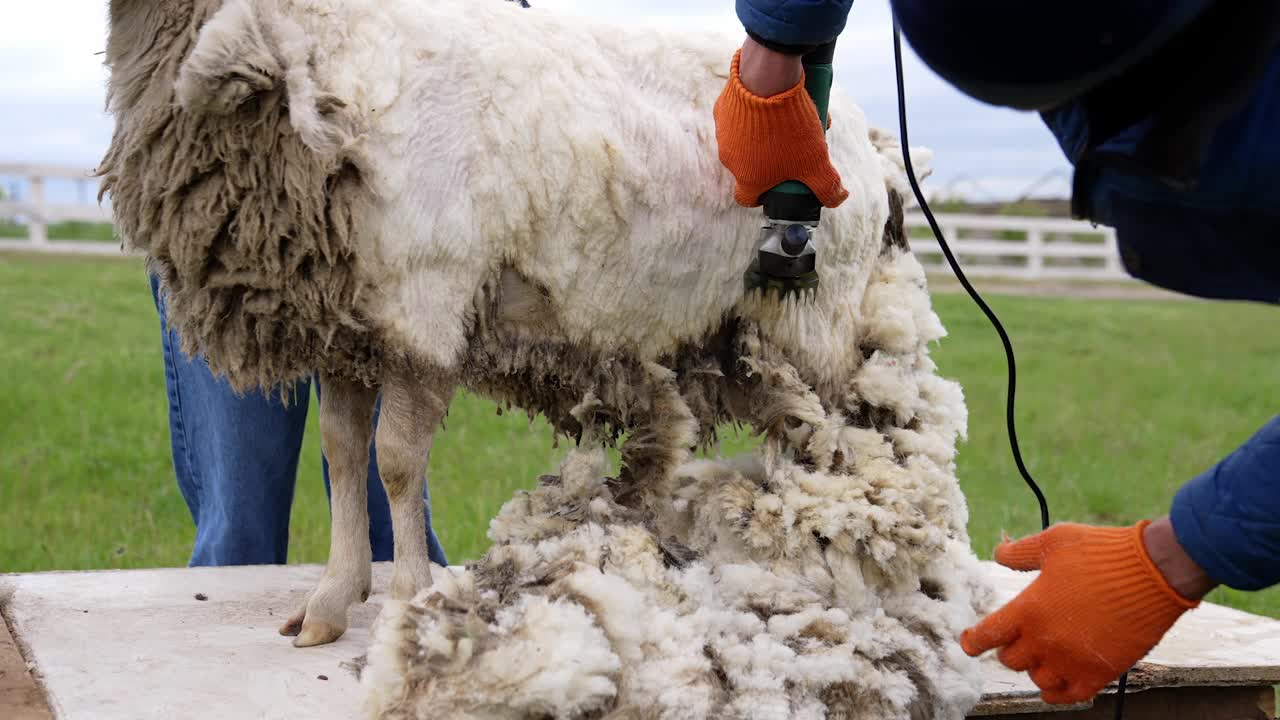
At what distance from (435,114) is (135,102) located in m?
0.49

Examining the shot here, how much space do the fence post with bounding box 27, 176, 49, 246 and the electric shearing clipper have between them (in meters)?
12.9

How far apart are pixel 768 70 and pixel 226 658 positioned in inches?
51.1

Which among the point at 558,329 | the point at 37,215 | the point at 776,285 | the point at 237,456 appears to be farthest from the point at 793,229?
the point at 37,215

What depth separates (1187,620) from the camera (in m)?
2.51

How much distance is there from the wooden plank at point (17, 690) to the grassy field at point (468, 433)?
0.98 m

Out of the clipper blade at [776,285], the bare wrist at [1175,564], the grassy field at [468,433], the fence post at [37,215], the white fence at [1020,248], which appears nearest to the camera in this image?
the bare wrist at [1175,564]

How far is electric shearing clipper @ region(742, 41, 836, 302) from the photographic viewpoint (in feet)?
6.17

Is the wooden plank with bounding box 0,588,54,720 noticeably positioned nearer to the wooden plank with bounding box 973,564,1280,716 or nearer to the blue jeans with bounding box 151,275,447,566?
the blue jeans with bounding box 151,275,447,566

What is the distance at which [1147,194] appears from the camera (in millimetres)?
1377

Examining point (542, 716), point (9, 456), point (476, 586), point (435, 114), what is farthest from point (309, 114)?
point (9, 456)

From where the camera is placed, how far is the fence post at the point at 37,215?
13.1 m

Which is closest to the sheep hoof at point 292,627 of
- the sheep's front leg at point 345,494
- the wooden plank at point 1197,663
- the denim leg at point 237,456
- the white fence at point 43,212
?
the sheep's front leg at point 345,494

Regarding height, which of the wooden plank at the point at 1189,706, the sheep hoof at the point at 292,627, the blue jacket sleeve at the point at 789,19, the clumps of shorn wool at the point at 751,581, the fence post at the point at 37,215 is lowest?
the fence post at the point at 37,215

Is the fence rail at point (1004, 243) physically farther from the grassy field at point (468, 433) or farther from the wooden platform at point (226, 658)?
the wooden platform at point (226, 658)
